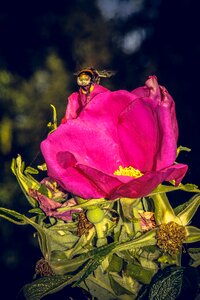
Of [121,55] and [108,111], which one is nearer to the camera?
[108,111]

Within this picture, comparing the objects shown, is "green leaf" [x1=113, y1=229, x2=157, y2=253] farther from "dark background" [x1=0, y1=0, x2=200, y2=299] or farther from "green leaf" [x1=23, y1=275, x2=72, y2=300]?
"dark background" [x1=0, y1=0, x2=200, y2=299]

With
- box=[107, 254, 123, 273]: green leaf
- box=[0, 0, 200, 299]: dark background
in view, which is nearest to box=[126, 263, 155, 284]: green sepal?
box=[107, 254, 123, 273]: green leaf

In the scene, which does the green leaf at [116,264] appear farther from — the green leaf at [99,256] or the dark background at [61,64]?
the dark background at [61,64]

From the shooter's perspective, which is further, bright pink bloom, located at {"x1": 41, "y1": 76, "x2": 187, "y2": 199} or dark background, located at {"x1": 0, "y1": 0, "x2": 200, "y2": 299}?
dark background, located at {"x1": 0, "y1": 0, "x2": 200, "y2": 299}

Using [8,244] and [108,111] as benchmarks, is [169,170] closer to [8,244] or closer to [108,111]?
[108,111]

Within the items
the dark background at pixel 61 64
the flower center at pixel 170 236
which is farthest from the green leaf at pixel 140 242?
the dark background at pixel 61 64

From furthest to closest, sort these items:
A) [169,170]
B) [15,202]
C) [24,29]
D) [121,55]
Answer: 1. [24,29]
2. [121,55]
3. [15,202]
4. [169,170]

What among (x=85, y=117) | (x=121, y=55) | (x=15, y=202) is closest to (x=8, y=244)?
(x=15, y=202)
